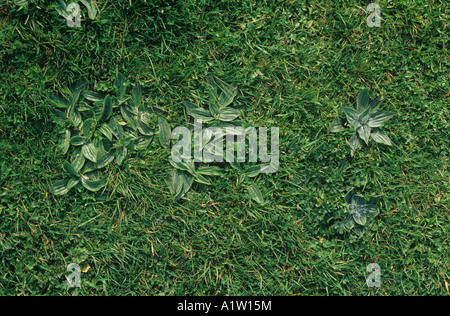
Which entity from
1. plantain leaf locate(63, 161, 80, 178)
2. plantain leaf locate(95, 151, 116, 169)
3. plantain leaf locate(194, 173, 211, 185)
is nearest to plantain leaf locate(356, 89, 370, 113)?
plantain leaf locate(194, 173, 211, 185)

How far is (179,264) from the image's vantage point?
2.39 meters

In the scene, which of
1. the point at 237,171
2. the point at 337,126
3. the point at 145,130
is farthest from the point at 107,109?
the point at 337,126

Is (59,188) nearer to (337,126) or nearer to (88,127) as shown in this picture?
(88,127)

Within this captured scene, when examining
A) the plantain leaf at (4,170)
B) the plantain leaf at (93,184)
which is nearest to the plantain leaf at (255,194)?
the plantain leaf at (93,184)

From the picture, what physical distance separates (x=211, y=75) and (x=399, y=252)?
5.77ft

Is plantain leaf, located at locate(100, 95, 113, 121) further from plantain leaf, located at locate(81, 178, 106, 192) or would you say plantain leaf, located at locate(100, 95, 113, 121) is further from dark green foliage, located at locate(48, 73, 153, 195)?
plantain leaf, located at locate(81, 178, 106, 192)

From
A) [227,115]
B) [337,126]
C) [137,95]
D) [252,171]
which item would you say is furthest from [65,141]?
[337,126]

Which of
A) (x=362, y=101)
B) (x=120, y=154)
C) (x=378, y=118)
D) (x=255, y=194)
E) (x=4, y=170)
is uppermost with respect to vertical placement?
(x=362, y=101)

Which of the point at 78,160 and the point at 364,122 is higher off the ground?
the point at 364,122

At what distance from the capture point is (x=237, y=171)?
2.40m

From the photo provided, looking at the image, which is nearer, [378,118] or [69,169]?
[69,169]

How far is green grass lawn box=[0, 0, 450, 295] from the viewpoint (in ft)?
7.73
